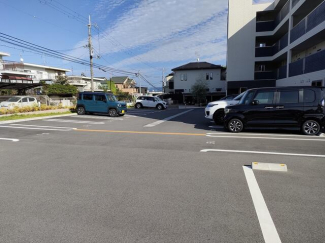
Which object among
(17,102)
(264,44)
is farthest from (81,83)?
(264,44)

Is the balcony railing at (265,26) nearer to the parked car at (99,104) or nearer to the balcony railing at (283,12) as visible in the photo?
the balcony railing at (283,12)

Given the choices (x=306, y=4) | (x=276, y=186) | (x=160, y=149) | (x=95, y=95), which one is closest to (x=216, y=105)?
(x=160, y=149)

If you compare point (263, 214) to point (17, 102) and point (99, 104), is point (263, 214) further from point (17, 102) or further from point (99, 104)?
point (17, 102)

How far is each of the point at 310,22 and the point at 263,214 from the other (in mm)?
16654

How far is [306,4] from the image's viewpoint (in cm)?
1608

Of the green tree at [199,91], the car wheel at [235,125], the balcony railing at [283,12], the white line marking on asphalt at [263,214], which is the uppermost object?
the balcony railing at [283,12]

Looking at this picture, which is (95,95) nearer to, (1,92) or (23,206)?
(23,206)

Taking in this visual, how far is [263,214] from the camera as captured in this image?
282 centimetres

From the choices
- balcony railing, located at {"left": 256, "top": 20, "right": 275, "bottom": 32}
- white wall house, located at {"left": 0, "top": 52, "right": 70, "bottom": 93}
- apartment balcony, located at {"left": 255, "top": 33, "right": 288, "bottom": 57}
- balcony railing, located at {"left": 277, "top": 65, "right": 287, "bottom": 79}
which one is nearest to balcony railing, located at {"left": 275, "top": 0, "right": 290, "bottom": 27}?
balcony railing, located at {"left": 256, "top": 20, "right": 275, "bottom": 32}

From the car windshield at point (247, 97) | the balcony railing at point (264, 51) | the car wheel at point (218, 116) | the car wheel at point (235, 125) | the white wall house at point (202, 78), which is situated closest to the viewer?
the car windshield at point (247, 97)

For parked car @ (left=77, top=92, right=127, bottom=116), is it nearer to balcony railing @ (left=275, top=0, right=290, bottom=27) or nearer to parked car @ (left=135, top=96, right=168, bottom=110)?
parked car @ (left=135, top=96, right=168, bottom=110)

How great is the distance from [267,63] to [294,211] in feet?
88.0

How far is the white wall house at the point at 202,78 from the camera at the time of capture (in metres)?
37.3

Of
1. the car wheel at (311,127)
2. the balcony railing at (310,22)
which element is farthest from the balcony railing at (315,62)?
the car wheel at (311,127)
